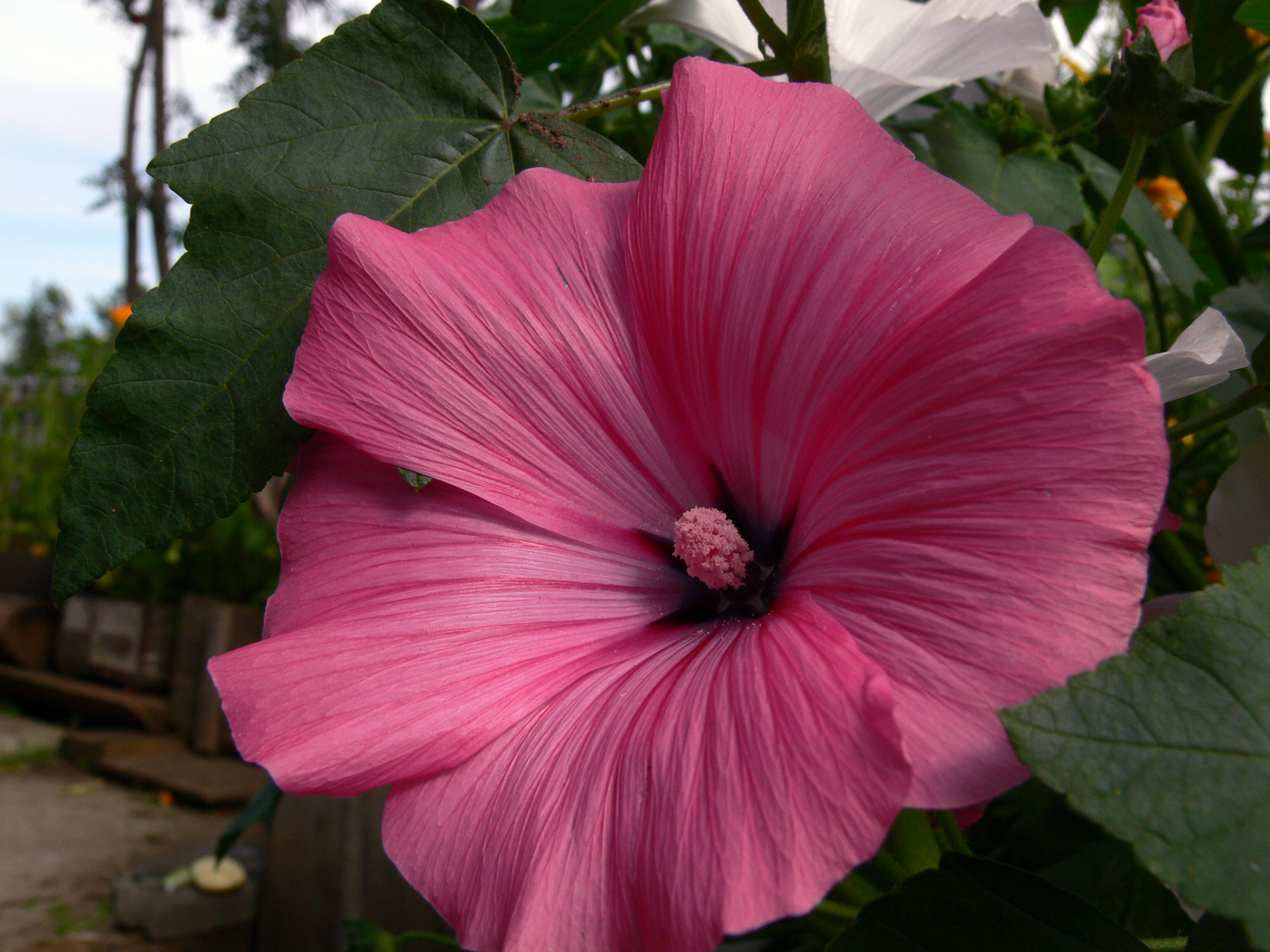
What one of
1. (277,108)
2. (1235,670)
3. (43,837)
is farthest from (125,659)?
(1235,670)

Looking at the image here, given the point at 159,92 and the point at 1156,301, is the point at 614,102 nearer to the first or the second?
the point at 1156,301

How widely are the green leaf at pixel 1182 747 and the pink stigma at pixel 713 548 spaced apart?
0.14m

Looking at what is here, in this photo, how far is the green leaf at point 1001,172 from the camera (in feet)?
1.49

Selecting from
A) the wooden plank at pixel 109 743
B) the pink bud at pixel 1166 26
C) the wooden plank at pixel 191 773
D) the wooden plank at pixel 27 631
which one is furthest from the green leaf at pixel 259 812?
the wooden plank at pixel 27 631

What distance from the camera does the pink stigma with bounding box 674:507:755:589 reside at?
0.32 m

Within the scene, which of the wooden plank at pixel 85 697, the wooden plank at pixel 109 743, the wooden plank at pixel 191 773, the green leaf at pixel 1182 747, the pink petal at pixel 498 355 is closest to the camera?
the green leaf at pixel 1182 747

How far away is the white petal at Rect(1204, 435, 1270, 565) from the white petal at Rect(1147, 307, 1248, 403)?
0.04m

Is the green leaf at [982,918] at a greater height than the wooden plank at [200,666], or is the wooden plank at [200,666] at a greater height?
the green leaf at [982,918]

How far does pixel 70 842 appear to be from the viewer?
97.8 inches

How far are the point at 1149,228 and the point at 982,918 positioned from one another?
0.36 metres

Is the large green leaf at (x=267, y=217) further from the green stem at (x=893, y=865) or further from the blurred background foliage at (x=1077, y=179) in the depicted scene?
the green stem at (x=893, y=865)

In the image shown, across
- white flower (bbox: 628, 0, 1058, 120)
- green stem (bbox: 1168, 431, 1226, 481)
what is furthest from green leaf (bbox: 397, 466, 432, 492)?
green stem (bbox: 1168, 431, 1226, 481)

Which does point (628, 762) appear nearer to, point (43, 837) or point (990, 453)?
point (990, 453)

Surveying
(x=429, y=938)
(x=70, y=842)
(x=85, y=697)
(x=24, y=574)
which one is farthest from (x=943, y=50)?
(x=24, y=574)
